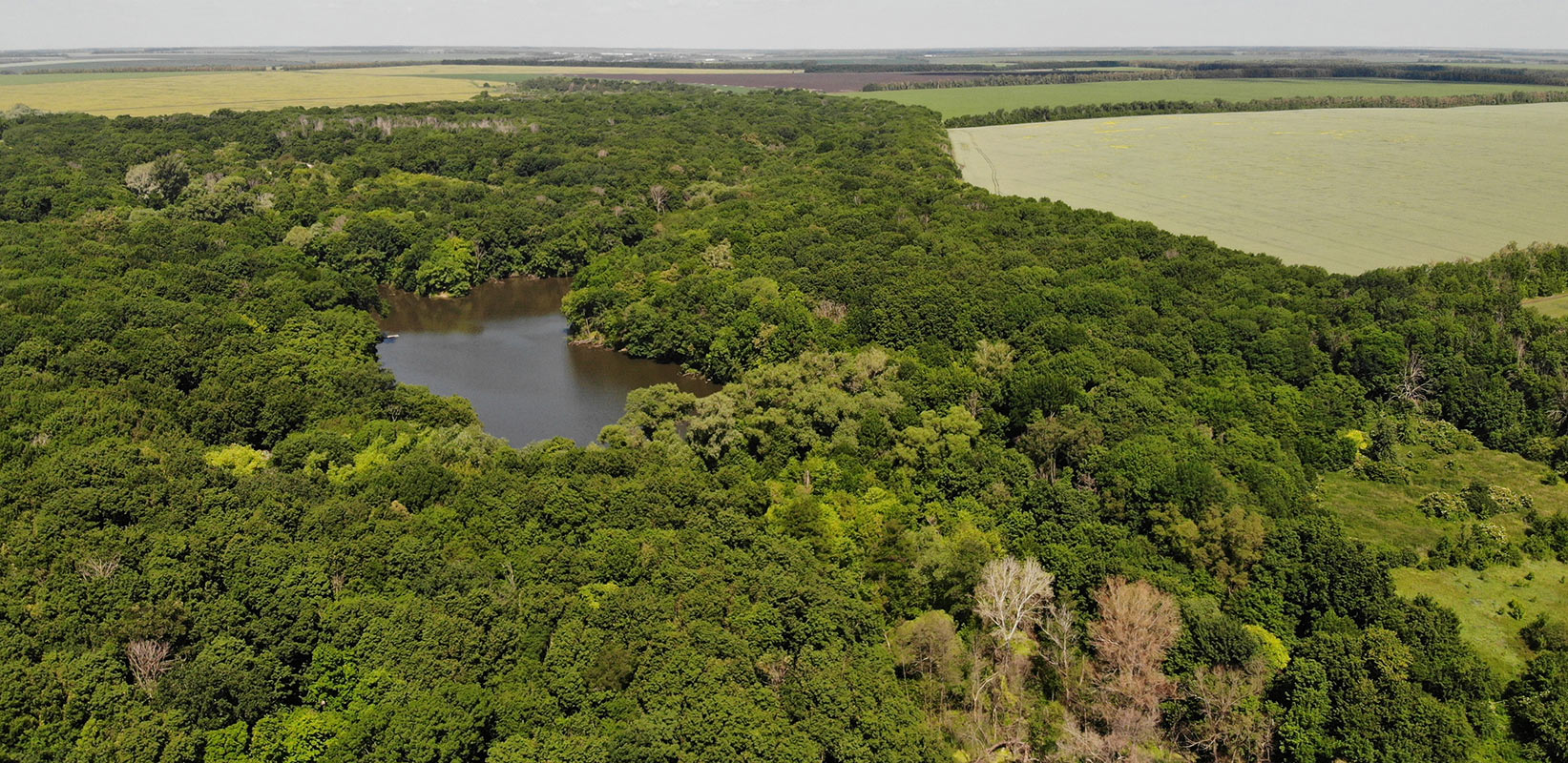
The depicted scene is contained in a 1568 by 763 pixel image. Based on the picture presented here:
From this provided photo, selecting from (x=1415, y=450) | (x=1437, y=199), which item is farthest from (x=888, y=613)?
(x=1437, y=199)

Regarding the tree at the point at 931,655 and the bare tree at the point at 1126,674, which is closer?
the bare tree at the point at 1126,674

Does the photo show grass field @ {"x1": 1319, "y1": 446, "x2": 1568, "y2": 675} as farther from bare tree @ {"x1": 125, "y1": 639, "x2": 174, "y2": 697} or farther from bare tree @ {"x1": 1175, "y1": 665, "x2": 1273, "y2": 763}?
bare tree @ {"x1": 125, "y1": 639, "x2": 174, "y2": 697}

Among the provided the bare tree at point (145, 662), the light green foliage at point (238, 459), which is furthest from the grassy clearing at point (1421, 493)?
the light green foliage at point (238, 459)

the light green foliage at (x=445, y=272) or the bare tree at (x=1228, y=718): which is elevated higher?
the light green foliage at (x=445, y=272)

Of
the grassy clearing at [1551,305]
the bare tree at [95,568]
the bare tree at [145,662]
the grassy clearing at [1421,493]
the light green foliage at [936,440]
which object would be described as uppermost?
the grassy clearing at [1551,305]

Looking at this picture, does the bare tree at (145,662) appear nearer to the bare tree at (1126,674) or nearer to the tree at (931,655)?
the tree at (931,655)

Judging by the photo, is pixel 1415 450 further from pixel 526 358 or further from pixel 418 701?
pixel 526 358
